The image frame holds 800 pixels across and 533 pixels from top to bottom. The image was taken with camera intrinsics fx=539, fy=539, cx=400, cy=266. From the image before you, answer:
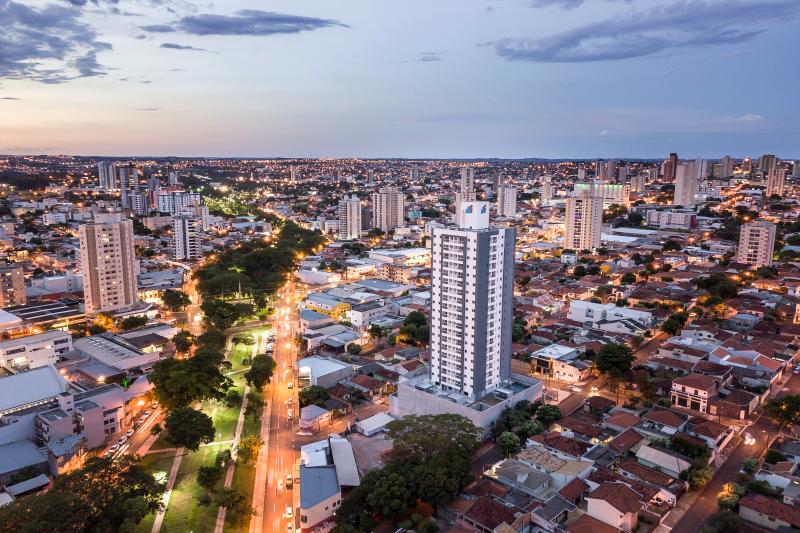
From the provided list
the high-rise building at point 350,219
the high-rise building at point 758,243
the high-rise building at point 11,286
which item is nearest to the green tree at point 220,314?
the high-rise building at point 11,286

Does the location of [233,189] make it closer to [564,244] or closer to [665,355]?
[564,244]

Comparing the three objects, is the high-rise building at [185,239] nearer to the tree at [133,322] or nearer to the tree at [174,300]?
the tree at [174,300]

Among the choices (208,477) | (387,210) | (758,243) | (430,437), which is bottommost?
(208,477)

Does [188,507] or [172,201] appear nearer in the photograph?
[188,507]

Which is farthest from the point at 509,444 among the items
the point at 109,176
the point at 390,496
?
the point at 109,176

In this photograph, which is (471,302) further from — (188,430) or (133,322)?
(133,322)

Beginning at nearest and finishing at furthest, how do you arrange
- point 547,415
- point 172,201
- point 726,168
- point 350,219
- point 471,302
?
1. point 547,415
2. point 471,302
3. point 350,219
4. point 172,201
5. point 726,168

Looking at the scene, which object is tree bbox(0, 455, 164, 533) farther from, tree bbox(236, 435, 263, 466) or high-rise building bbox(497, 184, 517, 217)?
high-rise building bbox(497, 184, 517, 217)
